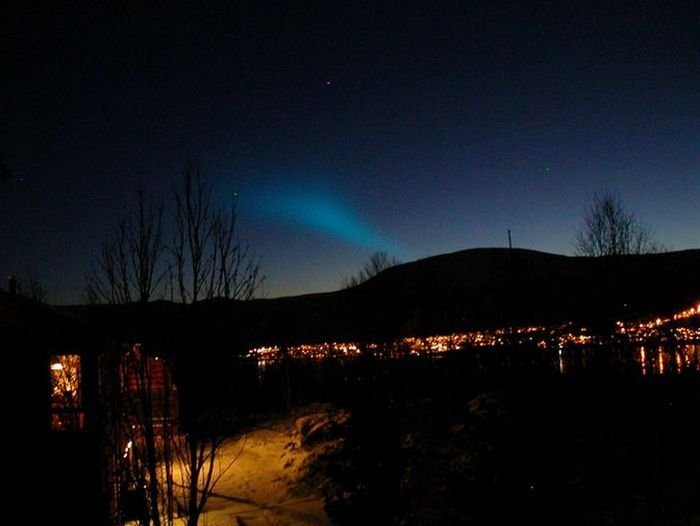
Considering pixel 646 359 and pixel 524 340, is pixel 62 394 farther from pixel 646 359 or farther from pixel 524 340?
pixel 524 340

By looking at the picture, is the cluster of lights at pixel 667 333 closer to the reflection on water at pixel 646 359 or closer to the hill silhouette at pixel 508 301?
the reflection on water at pixel 646 359

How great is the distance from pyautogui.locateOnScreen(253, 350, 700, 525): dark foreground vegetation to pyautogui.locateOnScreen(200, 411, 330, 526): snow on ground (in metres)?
0.57

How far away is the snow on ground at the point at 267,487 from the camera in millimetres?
9680

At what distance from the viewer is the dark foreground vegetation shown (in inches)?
259

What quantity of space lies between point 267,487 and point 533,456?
20.9 feet

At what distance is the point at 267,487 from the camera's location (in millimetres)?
12031

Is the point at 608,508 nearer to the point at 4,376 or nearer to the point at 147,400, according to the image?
the point at 147,400

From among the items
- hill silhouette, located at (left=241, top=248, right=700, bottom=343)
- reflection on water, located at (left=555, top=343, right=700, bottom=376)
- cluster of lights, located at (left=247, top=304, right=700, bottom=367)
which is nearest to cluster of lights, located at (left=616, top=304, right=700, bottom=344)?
cluster of lights, located at (left=247, top=304, right=700, bottom=367)

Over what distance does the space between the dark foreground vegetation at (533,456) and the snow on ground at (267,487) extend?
0.57m

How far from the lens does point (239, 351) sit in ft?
16.5

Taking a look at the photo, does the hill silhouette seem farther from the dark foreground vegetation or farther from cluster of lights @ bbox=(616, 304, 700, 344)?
cluster of lights @ bbox=(616, 304, 700, 344)

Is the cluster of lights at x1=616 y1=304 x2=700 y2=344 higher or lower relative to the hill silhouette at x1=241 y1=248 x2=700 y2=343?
lower

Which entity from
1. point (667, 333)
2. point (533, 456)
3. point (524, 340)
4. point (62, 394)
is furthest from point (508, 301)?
point (62, 394)

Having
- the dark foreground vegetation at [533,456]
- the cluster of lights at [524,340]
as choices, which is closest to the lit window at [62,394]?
the cluster of lights at [524,340]
